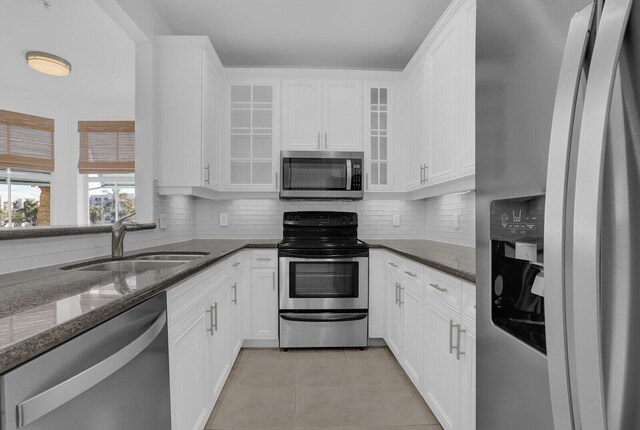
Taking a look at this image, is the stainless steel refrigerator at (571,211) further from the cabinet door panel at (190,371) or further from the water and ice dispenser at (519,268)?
the cabinet door panel at (190,371)

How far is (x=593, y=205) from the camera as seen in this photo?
48 centimetres

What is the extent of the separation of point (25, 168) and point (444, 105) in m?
5.65

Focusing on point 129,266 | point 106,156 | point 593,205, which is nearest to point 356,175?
point 129,266

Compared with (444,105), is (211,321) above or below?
below

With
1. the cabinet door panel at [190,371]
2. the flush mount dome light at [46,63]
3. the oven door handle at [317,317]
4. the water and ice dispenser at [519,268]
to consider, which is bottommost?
the oven door handle at [317,317]

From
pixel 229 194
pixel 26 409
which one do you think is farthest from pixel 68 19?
pixel 26 409

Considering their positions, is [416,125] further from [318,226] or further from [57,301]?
[57,301]

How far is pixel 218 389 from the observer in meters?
1.99

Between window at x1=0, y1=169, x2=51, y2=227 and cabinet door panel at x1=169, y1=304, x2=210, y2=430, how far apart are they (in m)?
4.91

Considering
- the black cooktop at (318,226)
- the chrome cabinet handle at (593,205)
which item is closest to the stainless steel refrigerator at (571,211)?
the chrome cabinet handle at (593,205)

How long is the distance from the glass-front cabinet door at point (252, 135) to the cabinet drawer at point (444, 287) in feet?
5.72

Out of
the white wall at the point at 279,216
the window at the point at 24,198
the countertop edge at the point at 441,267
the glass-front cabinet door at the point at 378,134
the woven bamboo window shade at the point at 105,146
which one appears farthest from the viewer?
the woven bamboo window shade at the point at 105,146

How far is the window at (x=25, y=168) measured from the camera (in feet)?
15.2

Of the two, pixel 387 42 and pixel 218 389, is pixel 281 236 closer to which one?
pixel 218 389
